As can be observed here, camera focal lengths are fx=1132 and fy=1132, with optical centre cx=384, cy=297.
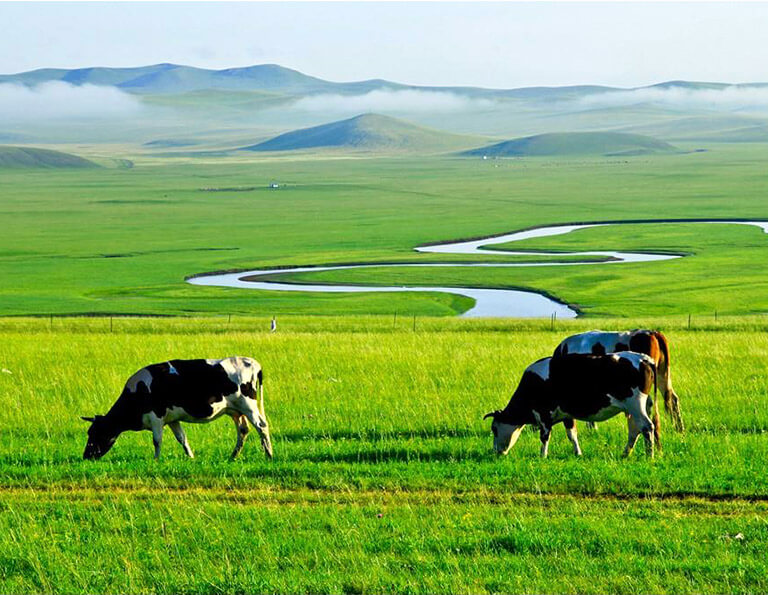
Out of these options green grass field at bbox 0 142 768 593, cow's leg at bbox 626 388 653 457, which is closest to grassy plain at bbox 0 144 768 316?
green grass field at bbox 0 142 768 593

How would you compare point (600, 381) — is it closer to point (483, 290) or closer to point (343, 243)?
point (483, 290)

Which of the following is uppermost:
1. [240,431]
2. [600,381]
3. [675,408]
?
[600,381]

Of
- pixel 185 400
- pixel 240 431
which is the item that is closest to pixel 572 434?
pixel 240 431

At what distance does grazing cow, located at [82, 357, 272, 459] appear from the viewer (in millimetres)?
16812

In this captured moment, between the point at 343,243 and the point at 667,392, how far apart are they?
291 feet

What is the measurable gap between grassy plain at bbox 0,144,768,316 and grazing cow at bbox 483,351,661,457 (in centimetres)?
4568

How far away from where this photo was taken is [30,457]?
57.7 ft

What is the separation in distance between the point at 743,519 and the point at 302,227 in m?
116

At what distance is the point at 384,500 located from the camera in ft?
48.1

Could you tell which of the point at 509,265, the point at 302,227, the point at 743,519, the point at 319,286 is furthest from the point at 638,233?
the point at 743,519

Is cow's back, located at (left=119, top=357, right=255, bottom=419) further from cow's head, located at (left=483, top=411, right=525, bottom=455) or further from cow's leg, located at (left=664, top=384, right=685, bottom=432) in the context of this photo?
cow's leg, located at (left=664, top=384, right=685, bottom=432)

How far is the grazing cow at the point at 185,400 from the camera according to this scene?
16812mm

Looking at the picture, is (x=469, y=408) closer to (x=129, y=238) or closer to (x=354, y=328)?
(x=354, y=328)

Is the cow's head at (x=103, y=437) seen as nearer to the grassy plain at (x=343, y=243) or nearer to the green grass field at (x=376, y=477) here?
the green grass field at (x=376, y=477)
